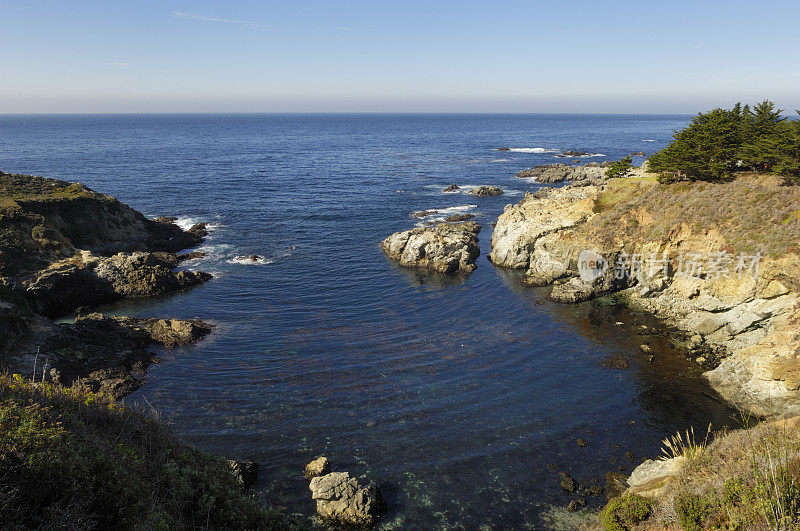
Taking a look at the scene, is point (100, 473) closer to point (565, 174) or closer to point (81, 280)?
point (81, 280)

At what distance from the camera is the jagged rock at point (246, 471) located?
23.1m

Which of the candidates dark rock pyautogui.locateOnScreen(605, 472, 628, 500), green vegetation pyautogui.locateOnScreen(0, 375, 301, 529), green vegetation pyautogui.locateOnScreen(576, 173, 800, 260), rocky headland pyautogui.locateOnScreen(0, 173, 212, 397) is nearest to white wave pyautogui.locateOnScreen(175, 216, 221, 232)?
rocky headland pyautogui.locateOnScreen(0, 173, 212, 397)

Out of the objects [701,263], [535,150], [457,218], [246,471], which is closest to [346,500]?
[246,471]

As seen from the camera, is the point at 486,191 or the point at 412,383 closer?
the point at 412,383

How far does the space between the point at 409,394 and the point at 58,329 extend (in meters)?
28.2

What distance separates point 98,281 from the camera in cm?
4672

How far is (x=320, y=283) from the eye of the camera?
169 ft

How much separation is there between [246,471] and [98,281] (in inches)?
1367

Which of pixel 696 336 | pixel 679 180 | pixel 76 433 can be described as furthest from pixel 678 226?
pixel 76 433

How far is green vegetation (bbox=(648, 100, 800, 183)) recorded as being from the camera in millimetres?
43803

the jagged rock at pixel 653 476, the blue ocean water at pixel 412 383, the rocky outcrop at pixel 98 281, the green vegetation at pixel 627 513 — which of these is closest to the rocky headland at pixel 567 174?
the blue ocean water at pixel 412 383

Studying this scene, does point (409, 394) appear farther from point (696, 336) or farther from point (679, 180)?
point (679, 180)

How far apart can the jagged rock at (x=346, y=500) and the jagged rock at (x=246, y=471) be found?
3.54m

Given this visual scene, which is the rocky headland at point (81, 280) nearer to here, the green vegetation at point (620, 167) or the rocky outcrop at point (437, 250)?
the rocky outcrop at point (437, 250)
